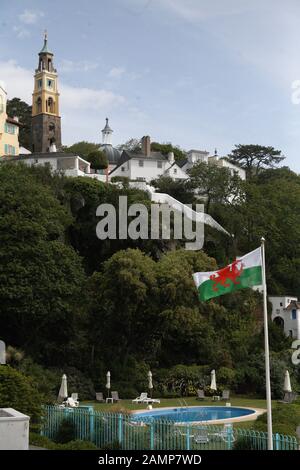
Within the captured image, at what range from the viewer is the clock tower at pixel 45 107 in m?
83.8

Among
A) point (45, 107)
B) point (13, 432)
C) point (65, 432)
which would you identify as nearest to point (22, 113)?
point (45, 107)

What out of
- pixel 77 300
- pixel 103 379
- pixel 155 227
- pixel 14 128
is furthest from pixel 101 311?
pixel 14 128

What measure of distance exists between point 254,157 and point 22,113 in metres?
35.8

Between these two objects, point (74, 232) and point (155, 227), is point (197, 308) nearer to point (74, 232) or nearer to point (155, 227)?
point (155, 227)

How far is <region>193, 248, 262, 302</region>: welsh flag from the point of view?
44.9 ft

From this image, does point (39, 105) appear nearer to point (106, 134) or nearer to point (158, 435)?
point (106, 134)

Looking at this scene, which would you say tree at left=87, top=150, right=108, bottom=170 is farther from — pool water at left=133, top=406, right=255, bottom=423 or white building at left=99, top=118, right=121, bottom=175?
pool water at left=133, top=406, right=255, bottom=423

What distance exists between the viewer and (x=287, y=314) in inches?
1993

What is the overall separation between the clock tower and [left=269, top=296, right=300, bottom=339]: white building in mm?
42657

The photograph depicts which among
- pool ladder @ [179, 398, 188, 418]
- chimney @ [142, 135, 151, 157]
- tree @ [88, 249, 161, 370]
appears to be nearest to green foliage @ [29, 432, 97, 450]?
pool ladder @ [179, 398, 188, 418]

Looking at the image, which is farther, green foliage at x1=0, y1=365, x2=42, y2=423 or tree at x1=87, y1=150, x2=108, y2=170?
tree at x1=87, y1=150, x2=108, y2=170

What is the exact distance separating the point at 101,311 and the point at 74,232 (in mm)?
14615

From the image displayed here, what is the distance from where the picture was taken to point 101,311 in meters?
37.4
